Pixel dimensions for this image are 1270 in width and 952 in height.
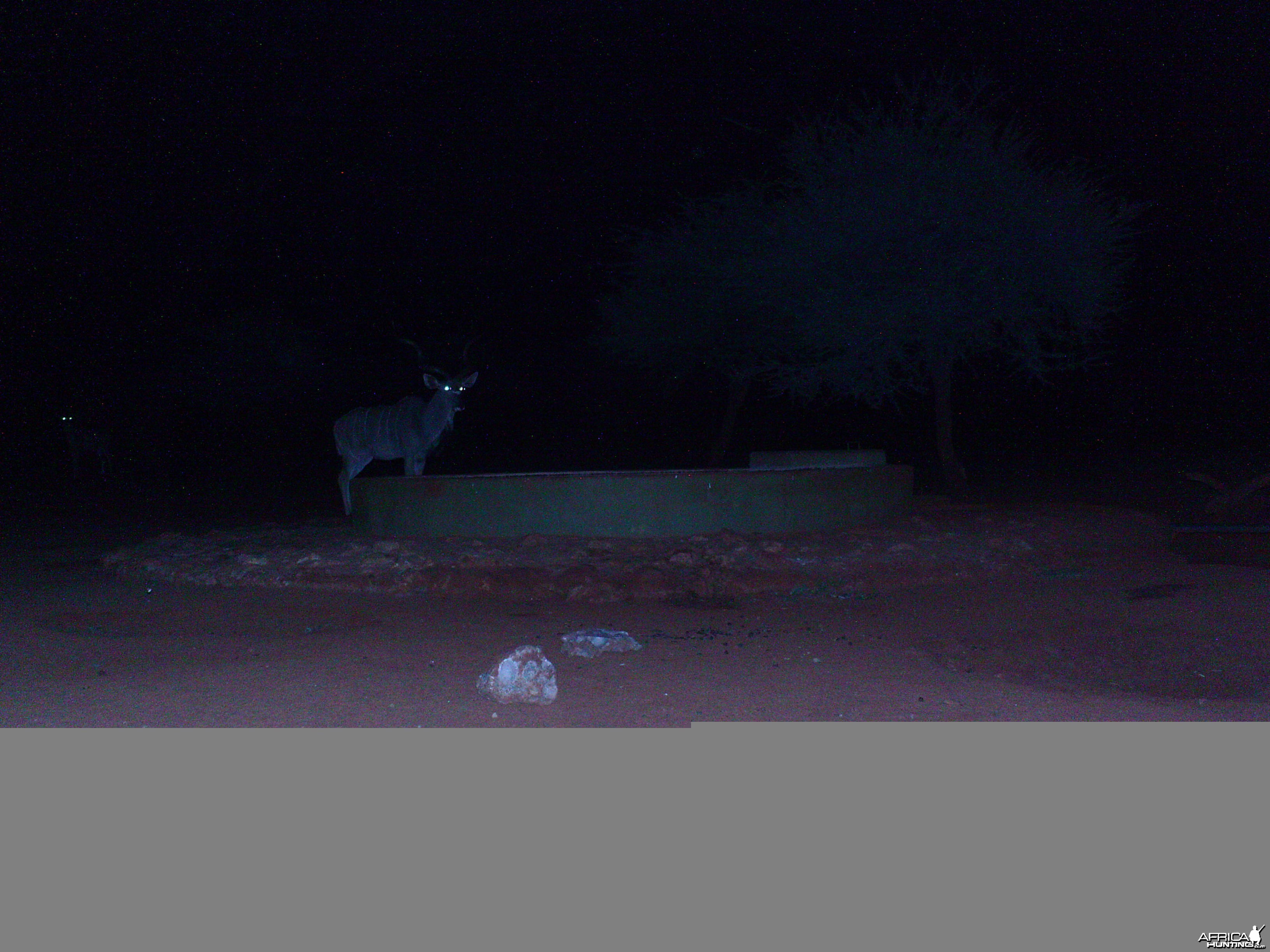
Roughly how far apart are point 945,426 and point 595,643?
38.7ft

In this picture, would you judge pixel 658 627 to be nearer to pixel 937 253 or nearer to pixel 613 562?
pixel 613 562

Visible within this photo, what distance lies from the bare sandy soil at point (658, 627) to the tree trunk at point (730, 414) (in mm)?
9112

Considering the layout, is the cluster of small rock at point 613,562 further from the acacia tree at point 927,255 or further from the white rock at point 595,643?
the acacia tree at point 927,255

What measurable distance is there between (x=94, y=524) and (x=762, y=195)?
1382 cm

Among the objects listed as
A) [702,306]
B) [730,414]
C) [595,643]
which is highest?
[702,306]

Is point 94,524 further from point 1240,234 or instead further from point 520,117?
point 1240,234

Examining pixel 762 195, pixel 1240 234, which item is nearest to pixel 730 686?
pixel 762 195

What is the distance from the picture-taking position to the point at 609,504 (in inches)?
525

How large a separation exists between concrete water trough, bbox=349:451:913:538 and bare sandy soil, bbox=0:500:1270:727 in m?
0.36

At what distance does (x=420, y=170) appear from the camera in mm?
31203

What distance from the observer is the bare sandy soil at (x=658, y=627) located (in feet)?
24.1

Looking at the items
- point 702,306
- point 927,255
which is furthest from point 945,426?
point 702,306

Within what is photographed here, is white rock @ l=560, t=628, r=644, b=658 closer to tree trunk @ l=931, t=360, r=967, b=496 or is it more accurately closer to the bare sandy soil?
the bare sandy soil

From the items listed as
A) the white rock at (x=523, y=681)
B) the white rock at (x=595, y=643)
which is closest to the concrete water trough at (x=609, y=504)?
the white rock at (x=595, y=643)
